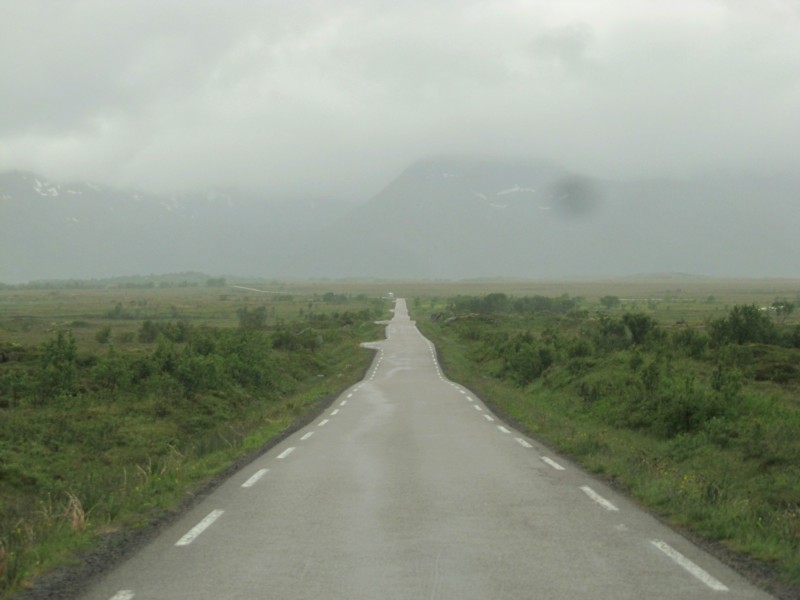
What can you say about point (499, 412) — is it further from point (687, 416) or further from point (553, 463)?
point (553, 463)

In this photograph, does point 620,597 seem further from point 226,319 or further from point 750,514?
point 226,319

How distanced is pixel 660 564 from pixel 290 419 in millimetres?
15109

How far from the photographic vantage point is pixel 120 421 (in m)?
24.2

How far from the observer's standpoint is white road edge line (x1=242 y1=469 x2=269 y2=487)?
1205 centimetres

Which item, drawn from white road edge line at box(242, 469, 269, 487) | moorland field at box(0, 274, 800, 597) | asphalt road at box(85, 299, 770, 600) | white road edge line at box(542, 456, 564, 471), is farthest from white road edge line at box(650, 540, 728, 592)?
white road edge line at box(242, 469, 269, 487)

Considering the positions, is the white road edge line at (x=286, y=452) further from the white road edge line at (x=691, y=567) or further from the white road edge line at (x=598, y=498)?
the white road edge line at (x=691, y=567)

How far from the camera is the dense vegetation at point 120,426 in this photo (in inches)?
389

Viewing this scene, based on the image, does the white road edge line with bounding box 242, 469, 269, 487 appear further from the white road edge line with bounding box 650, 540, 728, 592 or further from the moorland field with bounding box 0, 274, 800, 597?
the white road edge line with bounding box 650, 540, 728, 592

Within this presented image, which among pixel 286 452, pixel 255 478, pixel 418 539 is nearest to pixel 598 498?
pixel 418 539

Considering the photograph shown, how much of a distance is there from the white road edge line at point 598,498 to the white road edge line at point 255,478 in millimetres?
4519

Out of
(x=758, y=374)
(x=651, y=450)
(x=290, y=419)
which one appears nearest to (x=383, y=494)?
(x=651, y=450)

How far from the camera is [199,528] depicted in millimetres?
9305

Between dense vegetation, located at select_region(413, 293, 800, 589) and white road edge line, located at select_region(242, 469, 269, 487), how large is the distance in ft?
16.5


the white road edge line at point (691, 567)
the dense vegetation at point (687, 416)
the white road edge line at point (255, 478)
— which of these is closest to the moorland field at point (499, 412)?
the dense vegetation at point (687, 416)
